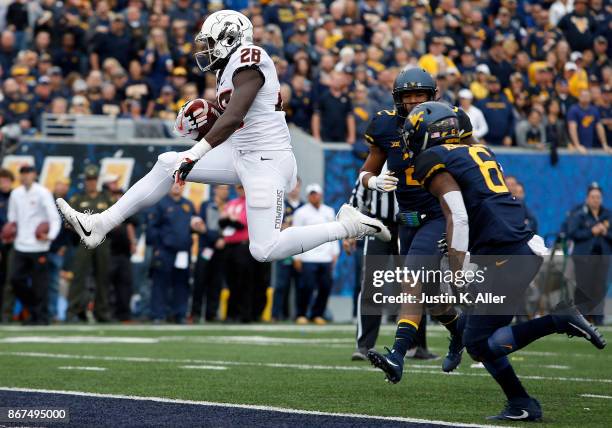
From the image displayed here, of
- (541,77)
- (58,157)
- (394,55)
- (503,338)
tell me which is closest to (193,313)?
(58,157)

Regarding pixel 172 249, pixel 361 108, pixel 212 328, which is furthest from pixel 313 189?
pixel 212 328

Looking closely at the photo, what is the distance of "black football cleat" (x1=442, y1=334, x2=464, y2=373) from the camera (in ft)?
25.4

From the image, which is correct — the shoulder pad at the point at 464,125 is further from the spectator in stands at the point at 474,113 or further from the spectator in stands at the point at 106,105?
the spectator in stands at the point at 106,105

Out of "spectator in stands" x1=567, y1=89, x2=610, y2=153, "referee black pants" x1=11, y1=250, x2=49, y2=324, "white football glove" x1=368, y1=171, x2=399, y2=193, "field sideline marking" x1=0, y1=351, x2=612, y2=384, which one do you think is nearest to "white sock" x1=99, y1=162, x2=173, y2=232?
"white football glove" x1=368, y1=171, x2=399, y2=193

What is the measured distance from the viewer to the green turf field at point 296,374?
273 inches

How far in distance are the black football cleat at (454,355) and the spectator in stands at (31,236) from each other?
301 inches

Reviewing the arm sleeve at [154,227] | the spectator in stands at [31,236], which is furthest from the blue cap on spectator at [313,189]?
the spectator in stands at [31,236]

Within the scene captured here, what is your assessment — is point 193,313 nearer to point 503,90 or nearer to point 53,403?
point 503,90

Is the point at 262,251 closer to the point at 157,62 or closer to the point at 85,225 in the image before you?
the point at 85,225

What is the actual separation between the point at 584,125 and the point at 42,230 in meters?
7.94

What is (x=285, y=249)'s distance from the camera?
298 inches

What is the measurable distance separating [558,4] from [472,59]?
133 inches

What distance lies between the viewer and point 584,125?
18.4m

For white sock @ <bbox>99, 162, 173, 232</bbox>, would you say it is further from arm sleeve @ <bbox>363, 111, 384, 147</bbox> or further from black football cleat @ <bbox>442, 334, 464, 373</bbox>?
black football cleat @ <bbox>442, 334, 464, 373</bbox>
